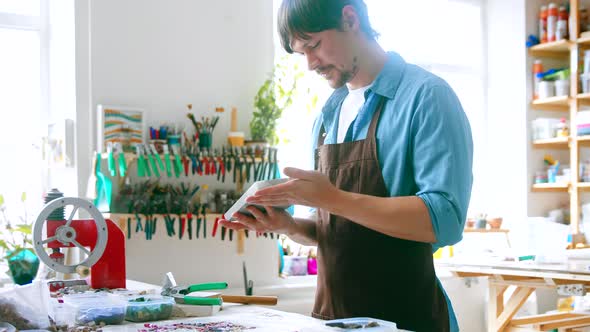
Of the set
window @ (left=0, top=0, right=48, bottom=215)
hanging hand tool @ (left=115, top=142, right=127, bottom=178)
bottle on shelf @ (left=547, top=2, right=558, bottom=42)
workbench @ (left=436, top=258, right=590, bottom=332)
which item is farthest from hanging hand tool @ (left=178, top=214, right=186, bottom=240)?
bottle on shelf @ (left=547, top=2, right=558, bottom=42)

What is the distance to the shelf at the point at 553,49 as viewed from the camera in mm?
5625

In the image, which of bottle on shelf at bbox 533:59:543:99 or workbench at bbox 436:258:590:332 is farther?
bottle on shelf at bbox 533:59:543:99

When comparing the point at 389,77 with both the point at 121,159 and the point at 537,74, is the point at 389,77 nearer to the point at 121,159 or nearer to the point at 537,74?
the point at 121,159

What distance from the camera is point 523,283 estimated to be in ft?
13.6

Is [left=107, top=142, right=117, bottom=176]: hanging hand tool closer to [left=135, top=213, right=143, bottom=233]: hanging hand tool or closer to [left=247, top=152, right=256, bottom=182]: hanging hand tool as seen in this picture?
[left=135, top=213, right=143, bottom=233]: hanging hand tool

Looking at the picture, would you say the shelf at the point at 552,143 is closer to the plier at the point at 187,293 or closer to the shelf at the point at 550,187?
the shelf at the point at 550,187

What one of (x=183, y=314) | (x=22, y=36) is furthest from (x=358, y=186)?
(x=22, y=36)

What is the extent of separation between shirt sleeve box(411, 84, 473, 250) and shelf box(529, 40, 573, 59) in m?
4.27

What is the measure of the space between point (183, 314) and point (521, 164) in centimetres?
462

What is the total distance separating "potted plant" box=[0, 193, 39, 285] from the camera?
3.60 metres

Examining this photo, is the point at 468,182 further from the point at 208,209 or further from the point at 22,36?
the point at 22,36

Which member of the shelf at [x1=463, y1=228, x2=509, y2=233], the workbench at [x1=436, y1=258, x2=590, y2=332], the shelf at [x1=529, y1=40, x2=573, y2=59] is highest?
the shelf at [x1=529, y1=40, x2=573, y2=59]

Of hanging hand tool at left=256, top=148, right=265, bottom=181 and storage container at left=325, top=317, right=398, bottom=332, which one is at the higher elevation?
hanging hand tool at left=256, top=148, right=265, bottom=181

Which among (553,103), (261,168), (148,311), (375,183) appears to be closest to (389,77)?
(375,183)
